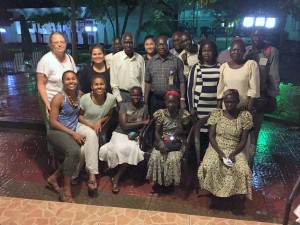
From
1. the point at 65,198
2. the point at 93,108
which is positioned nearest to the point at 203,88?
the point at 93,108

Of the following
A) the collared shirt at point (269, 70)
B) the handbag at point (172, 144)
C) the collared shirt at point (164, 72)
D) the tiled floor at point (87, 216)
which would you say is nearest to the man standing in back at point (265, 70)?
the collared shirt at point (269, 70)

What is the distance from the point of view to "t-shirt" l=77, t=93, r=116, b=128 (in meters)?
4.19

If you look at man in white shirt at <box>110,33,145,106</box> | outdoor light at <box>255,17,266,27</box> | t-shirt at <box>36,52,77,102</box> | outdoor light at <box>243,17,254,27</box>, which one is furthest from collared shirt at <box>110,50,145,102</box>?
outdoor light at <box>243,17,254,27</box>

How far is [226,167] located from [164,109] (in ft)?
3.85

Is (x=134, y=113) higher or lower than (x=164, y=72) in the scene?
lower

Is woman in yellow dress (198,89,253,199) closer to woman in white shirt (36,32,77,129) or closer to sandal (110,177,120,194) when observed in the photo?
sandal (110,177,120,194)

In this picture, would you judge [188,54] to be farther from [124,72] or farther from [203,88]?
[124,72]

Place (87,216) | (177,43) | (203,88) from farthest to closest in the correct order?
(177,43) < (203,88) < (87,216)

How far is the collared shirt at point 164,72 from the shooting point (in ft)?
14.3

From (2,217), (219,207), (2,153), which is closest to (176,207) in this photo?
(219,207)

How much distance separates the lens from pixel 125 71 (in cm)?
457

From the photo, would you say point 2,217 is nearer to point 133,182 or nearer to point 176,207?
point 133,182

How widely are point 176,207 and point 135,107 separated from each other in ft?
4.93

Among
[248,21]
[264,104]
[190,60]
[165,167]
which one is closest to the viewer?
[165,167]
